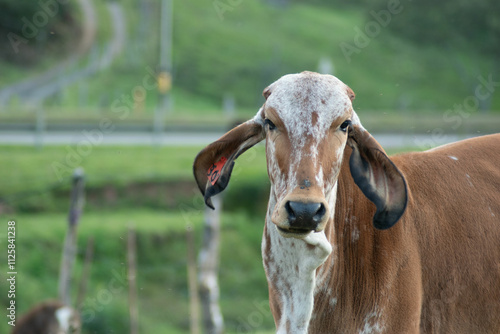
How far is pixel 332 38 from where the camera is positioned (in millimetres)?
42719

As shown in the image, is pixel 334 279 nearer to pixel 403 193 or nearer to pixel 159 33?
pixel 403 193

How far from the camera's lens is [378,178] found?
Result: 3771mm

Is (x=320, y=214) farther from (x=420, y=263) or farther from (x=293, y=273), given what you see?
(x=420, y=263)

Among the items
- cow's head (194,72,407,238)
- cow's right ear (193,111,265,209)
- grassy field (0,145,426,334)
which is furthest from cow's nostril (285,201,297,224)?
grassy field (0,145,426,334)

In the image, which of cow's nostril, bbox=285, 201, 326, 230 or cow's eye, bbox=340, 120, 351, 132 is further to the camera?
cow's eye, bbox=340, 120, 351, 132

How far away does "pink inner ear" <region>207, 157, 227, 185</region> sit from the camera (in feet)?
13.3

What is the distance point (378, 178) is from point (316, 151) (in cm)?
48

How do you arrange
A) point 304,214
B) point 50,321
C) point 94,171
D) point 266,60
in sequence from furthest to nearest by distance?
1. point 266,60
2. point 94,171
3. point 50,321
4. point 304,214

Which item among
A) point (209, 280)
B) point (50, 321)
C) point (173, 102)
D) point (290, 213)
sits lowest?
point (50, 321)

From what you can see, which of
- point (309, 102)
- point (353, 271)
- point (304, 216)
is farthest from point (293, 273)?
point (309, 102)

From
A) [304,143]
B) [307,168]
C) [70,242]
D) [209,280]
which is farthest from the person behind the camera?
[70,242]

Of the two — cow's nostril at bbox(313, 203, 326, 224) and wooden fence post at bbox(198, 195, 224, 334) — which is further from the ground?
cow's nostril at bbox(313, 203, 326, 224)

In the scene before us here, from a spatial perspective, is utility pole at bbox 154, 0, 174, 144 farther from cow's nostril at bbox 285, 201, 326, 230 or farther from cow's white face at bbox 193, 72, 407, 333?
cow's nostril at bbox 285, 201, 326, 230

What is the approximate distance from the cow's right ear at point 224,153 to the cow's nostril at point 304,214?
78cm
